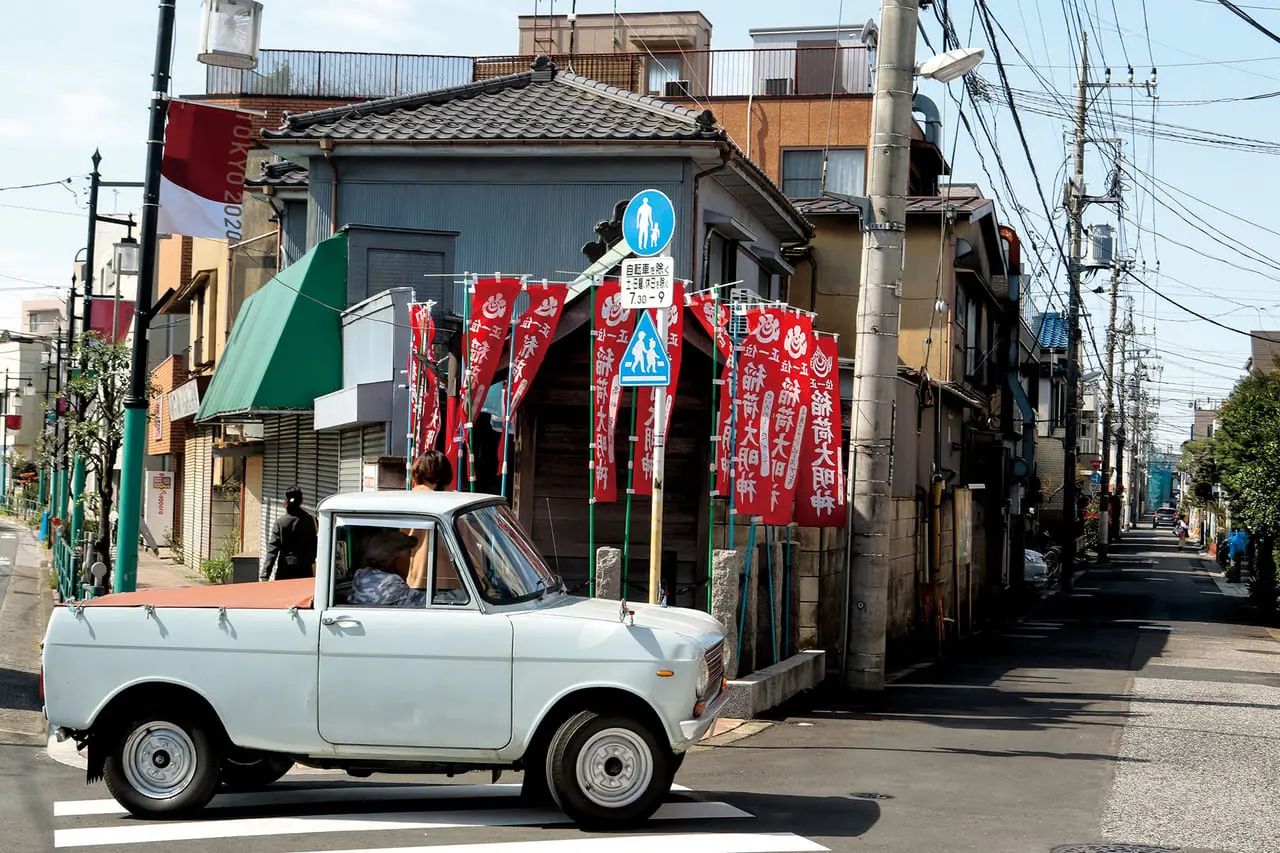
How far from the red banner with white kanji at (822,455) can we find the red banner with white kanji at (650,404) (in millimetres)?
1561

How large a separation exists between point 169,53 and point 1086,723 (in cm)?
1088

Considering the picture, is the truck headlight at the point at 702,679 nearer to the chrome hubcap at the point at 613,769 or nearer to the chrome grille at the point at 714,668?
the chrome grille at the point at 714,668

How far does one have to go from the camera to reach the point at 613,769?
7.47m

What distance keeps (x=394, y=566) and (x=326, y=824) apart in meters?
1.55

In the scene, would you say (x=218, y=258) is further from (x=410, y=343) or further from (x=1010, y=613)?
(x=1010, y=613)

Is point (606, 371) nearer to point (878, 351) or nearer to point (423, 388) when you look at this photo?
point (423, 388)

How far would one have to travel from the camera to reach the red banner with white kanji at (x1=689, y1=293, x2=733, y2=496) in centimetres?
1250

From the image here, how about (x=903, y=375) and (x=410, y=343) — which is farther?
(x=903, y=375)

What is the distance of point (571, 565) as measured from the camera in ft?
47.8

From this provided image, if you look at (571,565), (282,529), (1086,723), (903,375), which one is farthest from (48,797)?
(903,375)

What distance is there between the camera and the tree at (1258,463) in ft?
80.0

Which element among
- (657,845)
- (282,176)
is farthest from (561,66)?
(657,845)

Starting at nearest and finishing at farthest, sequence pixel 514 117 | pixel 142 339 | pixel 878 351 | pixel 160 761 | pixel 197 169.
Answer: pixel 160 761
pixel 142 339
pixel 197 169
pixel 878 351
pixel 514 117

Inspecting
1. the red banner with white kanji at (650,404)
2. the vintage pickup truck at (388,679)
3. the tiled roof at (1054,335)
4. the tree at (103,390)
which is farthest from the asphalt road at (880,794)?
the tiled roof at (1054,335)
